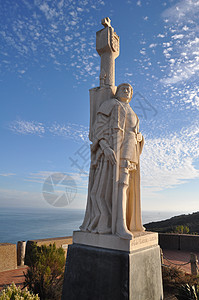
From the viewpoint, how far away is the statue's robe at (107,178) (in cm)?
465

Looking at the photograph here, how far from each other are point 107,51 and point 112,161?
293 cm

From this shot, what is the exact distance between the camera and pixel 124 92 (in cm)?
546

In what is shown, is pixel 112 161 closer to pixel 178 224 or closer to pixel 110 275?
pixel 110 275

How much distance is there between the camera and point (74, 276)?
175 inches

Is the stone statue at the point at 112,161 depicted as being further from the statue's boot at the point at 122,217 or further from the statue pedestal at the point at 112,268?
the statue pedestal at the point at 112,268

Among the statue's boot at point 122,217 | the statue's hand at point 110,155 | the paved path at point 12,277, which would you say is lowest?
the paved path at point 12,277

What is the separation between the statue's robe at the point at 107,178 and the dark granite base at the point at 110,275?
500mm

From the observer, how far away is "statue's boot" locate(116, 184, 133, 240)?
4.17 meters

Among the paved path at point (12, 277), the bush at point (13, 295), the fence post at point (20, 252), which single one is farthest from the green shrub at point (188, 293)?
the fence post at point (20, 252)

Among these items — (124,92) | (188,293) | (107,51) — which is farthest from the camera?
(107,51)

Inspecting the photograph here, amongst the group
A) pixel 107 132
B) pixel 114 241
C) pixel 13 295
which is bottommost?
pixel 13 295

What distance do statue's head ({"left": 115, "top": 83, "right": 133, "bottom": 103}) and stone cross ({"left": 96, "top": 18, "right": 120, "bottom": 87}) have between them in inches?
13.7

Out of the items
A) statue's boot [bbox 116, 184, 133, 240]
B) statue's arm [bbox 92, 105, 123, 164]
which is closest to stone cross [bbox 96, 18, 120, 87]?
statue's arm [bbox 92, 105, 123, 164]

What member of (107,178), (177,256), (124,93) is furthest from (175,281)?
(124,93)
